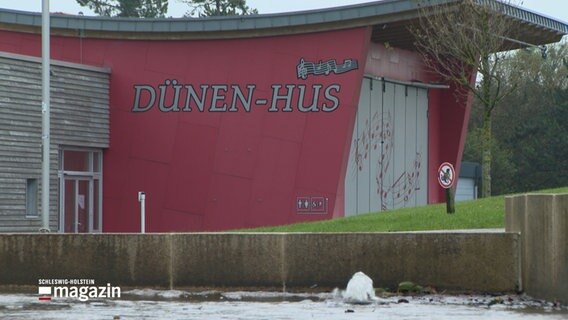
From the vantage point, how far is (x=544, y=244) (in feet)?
54.2

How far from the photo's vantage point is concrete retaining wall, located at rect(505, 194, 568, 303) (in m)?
16.1


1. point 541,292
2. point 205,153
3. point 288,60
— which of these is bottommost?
point 541,292

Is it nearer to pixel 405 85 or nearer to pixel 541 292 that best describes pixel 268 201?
pixel 405 85

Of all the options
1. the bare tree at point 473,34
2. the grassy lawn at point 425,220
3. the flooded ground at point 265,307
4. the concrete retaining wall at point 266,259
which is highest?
the bare tree at point 473,34

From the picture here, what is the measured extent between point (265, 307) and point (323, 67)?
22363 millimetres

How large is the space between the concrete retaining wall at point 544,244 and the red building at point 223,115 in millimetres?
20119

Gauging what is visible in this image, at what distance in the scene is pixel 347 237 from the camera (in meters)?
17.9

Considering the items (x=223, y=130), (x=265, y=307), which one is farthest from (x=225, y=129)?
(x=265, y=307)

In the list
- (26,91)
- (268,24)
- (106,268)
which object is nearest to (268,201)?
(268,24)

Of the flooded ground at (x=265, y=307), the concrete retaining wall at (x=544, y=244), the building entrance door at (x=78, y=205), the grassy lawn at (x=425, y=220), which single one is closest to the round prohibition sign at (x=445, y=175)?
the grassy lawn at (x=425, y=220)

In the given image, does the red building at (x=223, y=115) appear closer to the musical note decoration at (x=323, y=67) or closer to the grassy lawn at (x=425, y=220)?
the musical note decoration at (x=323, y=67)

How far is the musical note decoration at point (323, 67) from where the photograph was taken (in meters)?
37.4

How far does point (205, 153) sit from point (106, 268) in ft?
66.1

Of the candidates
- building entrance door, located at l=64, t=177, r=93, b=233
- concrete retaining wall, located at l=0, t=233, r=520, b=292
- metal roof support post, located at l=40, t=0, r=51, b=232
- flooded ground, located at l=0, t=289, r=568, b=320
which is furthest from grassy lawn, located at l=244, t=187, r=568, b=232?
building entrance door, located at l=64, t=177, r=93, b=233
